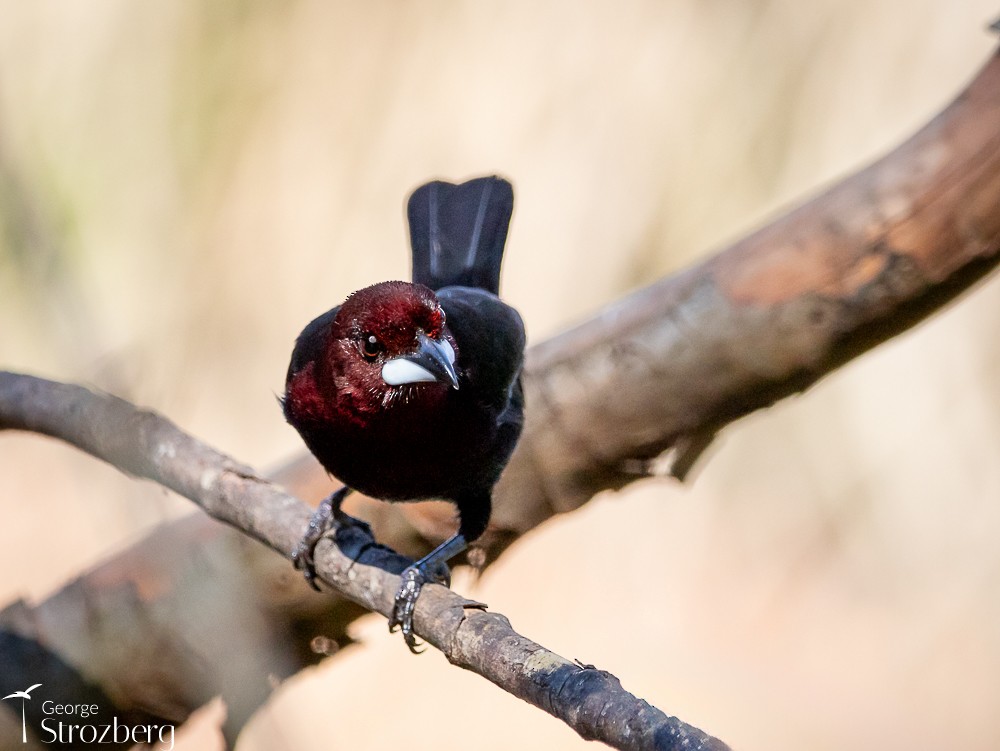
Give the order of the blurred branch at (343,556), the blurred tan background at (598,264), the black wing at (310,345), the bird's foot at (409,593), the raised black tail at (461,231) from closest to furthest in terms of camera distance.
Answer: the blurred branch at (343,556)
the bird's foot at (409,593)
the black wing at (310,345)
the raised black tail at (461,231)
the blurred tan background at (598,264)

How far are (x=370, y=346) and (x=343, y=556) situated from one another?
0.58m

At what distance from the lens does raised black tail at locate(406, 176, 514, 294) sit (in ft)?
11.8

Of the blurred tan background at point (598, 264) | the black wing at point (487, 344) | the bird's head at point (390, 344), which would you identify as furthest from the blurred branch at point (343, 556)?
the blurred tan background at point (598, 264)

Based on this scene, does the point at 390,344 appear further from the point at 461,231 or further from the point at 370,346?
the point at 461,231

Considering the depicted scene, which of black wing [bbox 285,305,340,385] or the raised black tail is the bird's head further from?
the raised black tail

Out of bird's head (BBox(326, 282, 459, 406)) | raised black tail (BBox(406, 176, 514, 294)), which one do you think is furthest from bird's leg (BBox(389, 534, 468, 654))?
raised black tail (BBox(406, 176, 514, 294))

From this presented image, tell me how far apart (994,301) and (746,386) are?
5.07ft

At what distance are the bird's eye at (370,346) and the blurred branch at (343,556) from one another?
1.45 ft

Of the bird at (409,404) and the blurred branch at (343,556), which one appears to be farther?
the bird at (409,404)

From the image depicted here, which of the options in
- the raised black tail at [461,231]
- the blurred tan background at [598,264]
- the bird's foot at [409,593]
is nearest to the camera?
the bird's foot at [409,593]

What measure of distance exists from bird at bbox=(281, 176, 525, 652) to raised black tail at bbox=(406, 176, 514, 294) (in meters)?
0.44

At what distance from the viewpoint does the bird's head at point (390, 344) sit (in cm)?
248

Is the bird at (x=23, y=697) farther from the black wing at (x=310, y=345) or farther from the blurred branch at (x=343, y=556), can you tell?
the black wing at (x=310, y=345)

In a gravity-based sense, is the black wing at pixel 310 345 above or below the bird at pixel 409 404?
above
